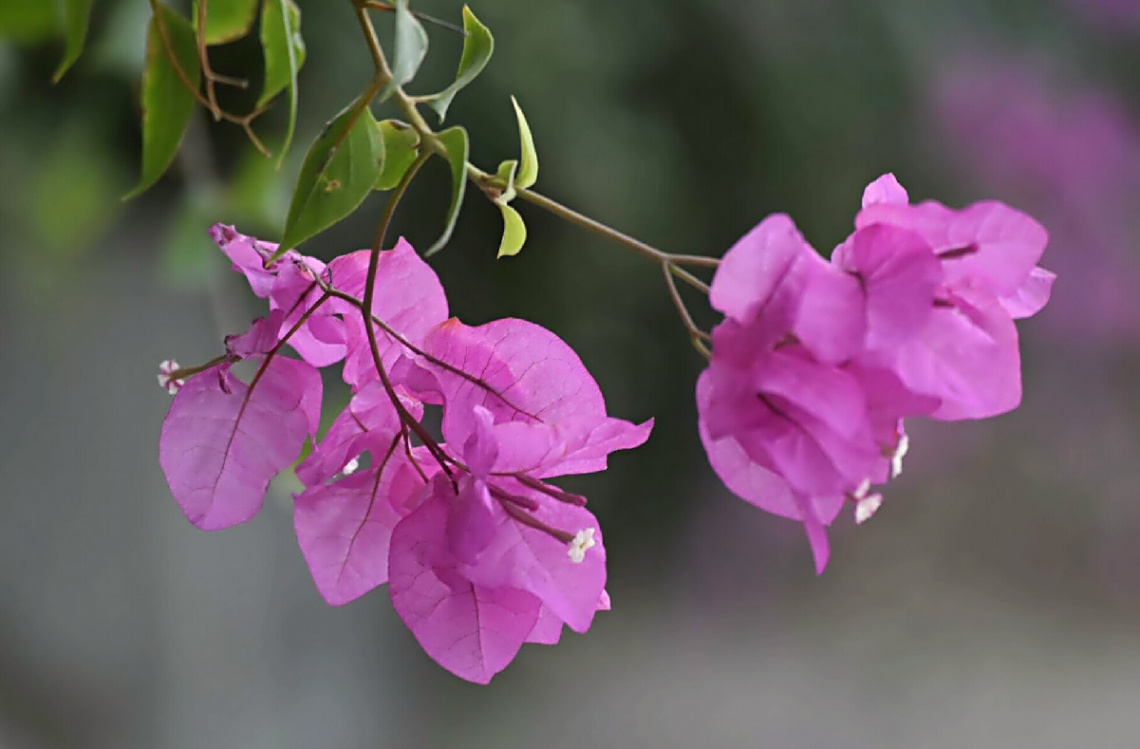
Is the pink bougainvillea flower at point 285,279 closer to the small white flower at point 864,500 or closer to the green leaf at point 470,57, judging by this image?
the green leaf at point 470,57

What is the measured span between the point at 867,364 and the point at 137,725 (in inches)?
42.8

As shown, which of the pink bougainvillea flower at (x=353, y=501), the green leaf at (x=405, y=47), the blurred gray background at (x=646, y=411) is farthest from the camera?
the blurred gray background at (x=646, y=411)

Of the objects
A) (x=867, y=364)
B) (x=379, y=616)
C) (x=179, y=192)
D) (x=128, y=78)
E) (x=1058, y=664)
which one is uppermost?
(x=867, y=364)

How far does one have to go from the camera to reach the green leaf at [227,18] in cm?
33

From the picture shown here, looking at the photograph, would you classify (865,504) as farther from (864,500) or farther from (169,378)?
(169,378)

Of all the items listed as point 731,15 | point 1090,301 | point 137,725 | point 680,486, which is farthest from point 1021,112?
point 137,725

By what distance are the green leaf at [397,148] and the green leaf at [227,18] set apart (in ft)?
0.20

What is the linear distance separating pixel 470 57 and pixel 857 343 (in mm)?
146

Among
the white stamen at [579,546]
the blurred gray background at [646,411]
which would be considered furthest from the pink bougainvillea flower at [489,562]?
the blurred gray background at [646,411]

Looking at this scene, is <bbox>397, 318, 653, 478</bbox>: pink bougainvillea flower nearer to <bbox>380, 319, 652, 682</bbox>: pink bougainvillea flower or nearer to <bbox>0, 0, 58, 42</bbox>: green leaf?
<bbox>380, 319, 652, 682</bbox>: pink bougainvillea flower

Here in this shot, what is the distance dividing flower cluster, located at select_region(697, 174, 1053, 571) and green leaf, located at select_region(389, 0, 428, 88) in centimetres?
9

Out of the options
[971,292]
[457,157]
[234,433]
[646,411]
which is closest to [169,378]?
[234,433]

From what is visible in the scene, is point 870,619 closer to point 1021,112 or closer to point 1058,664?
point 1058,664

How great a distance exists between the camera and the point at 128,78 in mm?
863
